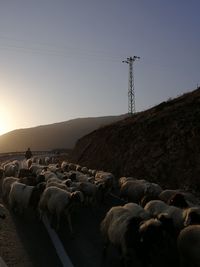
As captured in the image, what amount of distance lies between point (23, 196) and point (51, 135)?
164 m

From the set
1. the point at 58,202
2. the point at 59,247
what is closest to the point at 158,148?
the point at 58,202

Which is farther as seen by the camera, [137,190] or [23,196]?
[137,190]

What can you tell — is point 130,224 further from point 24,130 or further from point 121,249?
point 24,130

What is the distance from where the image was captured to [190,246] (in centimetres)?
1058

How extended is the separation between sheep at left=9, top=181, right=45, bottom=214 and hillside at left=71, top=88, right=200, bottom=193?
8.95 m

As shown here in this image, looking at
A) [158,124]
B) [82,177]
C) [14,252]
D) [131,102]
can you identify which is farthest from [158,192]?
[131,102]

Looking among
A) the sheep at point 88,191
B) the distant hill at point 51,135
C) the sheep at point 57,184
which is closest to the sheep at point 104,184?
the sheep at point 88,191

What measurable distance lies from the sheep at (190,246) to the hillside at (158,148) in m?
13.8

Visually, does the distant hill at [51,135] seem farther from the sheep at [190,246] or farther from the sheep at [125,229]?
the sheep at [190,246]

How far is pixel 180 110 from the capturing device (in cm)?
3603

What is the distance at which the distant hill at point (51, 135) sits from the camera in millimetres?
169250

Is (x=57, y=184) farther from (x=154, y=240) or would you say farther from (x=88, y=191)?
(x=154, y=240)

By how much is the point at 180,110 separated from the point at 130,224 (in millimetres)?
24977

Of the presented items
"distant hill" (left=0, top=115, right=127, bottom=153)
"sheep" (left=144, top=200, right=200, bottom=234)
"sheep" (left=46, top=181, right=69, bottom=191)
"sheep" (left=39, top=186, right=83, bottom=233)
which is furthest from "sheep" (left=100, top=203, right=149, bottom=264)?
"distant hill" (left=0, top=115, right=127, bottom=153)
